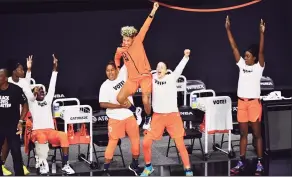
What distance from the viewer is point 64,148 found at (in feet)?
32.3

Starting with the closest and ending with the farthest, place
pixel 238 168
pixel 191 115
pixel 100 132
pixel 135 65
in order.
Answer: pixel 135 65
pixel 238 168
pixel 100 132
pixel 191 115

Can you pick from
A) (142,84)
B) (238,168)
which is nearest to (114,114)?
(142,84)

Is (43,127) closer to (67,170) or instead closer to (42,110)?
(42,110)

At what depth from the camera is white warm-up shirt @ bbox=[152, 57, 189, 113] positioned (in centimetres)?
952

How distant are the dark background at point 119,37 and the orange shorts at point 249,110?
3.08 meters

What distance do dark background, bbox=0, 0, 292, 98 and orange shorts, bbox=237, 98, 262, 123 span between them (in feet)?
10.1

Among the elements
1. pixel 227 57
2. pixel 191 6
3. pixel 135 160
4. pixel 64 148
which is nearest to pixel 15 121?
pixel 64 148

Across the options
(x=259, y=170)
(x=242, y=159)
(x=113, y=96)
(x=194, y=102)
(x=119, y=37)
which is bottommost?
(x=259, y=170)

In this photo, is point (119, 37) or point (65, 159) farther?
point (119, 37)

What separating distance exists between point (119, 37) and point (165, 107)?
3.64 meters

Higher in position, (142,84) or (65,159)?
(142,84)

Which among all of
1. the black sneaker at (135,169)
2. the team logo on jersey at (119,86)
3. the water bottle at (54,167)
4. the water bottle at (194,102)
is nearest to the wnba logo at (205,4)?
the water bottle at (194,102)

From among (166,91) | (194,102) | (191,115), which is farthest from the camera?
(191,115)

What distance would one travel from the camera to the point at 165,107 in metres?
9.52
